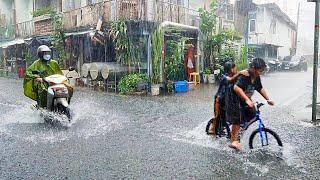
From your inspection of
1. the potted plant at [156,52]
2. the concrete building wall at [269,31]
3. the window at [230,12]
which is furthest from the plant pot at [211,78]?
the concrete building wall at [269,31]

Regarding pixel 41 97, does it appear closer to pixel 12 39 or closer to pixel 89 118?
pixel 89 118

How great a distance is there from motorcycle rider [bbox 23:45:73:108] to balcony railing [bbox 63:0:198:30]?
6.77m

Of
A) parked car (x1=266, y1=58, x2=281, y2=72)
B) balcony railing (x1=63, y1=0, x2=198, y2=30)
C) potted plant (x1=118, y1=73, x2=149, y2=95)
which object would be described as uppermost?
balcony railing (x1=63, y1=0, x2=198, y2=30)

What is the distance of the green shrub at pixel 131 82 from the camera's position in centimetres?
1423

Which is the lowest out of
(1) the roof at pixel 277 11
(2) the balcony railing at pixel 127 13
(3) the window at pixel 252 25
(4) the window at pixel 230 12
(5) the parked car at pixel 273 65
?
(5) the parked car at pixel 273 65

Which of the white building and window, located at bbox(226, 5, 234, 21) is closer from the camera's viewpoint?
window, located at bbox(226, 5, 234, 21)

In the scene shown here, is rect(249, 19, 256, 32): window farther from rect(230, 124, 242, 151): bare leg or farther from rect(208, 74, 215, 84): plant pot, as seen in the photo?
rect(230, 124, 242, 151): bare leg

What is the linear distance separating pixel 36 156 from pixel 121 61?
9.82 metres

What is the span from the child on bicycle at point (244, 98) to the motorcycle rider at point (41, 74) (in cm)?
419

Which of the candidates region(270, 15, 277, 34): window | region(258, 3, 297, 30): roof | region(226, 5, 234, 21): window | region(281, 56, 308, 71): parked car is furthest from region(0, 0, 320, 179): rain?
region(270, 15, 277, 34): window

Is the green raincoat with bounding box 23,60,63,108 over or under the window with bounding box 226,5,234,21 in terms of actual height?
under

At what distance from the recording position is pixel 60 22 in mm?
18984

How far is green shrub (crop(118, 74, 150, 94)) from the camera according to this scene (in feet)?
46.7

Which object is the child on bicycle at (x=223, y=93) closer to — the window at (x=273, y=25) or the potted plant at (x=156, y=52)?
the potted plant at (x=156, y=52)
